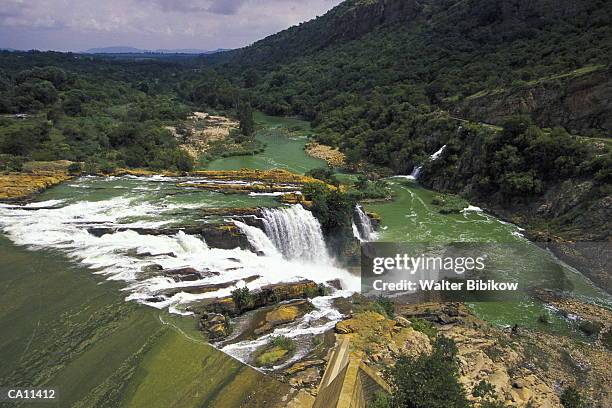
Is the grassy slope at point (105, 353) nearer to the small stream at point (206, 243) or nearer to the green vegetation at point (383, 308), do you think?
the small stream at point (206, 243)

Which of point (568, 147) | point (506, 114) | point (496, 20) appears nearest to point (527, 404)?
point (568, 147)

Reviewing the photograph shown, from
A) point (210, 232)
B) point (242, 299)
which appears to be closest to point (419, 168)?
point (210, 232)

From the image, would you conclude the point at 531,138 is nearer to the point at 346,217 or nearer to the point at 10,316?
the point at 346,217

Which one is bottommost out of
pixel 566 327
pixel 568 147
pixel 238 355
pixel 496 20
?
pixel 566 327

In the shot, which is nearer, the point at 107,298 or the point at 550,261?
the point at 107,298

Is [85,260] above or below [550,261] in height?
above

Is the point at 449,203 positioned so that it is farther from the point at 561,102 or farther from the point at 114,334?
the point at 114,334
